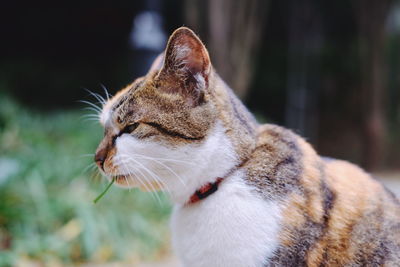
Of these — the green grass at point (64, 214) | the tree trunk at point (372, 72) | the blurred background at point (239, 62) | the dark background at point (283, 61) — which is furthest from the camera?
the dark background at point (283, 61)

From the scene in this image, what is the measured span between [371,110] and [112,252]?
5.68 meters

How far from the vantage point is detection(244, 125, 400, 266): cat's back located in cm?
138

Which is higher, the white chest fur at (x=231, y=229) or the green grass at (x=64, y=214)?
the white chest fur at (x=231, y=229)

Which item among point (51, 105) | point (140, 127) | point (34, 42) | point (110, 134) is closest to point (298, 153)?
point (140, 127)

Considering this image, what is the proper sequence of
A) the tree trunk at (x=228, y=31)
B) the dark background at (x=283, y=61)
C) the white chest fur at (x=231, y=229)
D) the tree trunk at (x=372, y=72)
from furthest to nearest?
the dark background at (x=283, y=61) < the tree trunk at (x=372, y=72) < the tree trunk at (x=228, y=31) < the white chest fur at (x=231, y=229)

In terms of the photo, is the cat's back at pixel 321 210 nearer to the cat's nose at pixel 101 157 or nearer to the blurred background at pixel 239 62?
the cat's nose at pixel 101 157

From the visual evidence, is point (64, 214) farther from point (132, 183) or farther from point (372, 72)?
point (372, 72)

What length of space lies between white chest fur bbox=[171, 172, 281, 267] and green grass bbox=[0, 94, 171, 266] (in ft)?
3.14

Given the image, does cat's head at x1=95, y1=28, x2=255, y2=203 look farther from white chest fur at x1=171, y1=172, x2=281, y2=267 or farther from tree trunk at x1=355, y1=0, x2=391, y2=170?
tree trunk at x1=355, y1=0, x2=391, y2=170

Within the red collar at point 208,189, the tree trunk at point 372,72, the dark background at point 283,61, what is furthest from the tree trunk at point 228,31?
the red collar at point 208,189

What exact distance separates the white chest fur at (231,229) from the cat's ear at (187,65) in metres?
0.32

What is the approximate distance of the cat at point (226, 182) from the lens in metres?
1.38

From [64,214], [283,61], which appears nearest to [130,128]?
[64,214]

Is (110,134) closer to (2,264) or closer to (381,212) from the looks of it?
(381,212)
